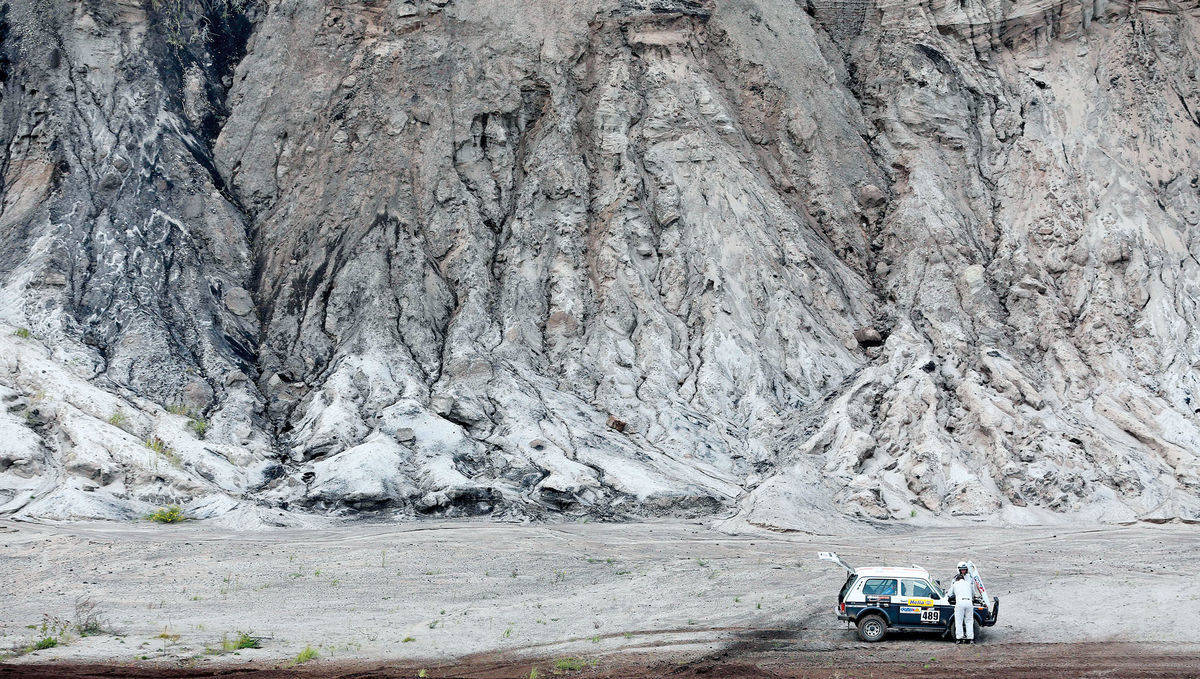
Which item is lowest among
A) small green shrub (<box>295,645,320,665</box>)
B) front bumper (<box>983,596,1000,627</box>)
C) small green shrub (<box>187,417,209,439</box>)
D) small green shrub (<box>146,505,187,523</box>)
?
small green shrub (<box>146,505,187,523</box>)

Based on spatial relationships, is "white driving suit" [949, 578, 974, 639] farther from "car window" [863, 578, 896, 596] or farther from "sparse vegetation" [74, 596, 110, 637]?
"sparse vegetation" [74, 596, 110, 637]

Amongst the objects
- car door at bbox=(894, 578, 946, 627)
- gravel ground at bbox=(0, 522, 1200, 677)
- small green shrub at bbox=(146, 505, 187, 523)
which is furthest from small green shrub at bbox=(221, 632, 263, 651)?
small green shrub at bbox=(146, 505, 187, 523)

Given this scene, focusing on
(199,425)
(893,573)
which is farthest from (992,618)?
(199,425)

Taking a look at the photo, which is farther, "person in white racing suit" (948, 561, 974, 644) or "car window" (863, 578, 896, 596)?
"car window" (863, 578, 896, 596)

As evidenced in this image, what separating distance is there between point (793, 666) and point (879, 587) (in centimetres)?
233

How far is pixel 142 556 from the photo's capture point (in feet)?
78.8

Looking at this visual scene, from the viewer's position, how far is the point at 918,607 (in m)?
17.4

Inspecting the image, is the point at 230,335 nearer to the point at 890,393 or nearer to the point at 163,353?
the point at 163,353

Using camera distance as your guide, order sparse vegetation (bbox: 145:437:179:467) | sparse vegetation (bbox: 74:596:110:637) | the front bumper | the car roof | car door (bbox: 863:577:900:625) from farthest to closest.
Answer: sparse vegetation (bbox: 145:437:179:467) < sparse vegetation (bbox: 74:596:110:637) < the car roof < car door (bbox: 863:577:900:625) < the front bumper

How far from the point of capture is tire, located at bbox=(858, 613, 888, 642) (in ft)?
57.5

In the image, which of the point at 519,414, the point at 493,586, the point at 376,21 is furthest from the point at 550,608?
the point at 376,21

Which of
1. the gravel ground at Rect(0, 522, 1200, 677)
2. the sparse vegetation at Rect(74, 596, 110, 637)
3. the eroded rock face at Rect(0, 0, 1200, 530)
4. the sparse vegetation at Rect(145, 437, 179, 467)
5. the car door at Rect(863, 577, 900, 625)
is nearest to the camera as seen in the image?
the gravel ground at Rect(0, 522, 1200, 677)

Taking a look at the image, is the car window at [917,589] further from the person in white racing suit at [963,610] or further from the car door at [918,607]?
the person in white racing suit at [963,610]

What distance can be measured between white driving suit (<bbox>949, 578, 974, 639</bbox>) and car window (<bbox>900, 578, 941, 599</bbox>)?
0.43 metres
